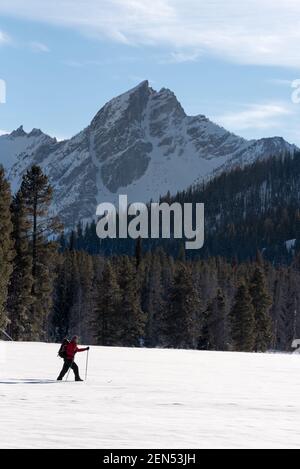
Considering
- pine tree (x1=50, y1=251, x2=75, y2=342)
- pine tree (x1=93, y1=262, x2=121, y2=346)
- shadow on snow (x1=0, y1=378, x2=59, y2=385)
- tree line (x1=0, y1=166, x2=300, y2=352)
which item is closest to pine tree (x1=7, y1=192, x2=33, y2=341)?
tree line (x1=0, y1=166, x2=300, y2=352)

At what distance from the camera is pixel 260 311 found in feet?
262

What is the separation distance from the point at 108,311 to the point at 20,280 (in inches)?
953

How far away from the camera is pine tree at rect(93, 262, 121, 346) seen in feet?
249

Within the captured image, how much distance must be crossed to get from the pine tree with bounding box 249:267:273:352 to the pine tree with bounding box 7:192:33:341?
31.2 m

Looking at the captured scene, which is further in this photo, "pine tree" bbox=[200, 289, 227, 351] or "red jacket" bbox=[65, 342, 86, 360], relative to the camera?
"pine tree" bbox=[200, 289, 227, 351]

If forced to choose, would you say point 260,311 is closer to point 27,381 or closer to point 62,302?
point 62,302

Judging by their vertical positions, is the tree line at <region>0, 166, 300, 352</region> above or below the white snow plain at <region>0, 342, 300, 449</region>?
above

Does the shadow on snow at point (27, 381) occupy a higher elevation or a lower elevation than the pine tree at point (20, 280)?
lower

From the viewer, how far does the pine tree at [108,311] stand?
75.8m

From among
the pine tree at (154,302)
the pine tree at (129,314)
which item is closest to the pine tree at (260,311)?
the pine tree at (154,302)

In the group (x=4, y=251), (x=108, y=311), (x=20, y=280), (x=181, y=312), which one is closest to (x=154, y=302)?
(x=181, y=312)

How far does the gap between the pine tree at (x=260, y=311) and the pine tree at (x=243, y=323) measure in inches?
113

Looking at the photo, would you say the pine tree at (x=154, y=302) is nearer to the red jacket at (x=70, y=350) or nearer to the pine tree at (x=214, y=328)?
the pine tree at (x=214, y=328)

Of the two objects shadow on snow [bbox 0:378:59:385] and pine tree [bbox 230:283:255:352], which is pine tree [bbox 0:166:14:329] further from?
pine tree [bbox 230:283:255:352]
